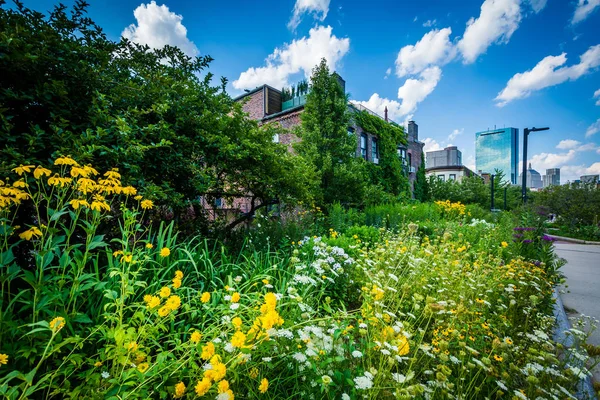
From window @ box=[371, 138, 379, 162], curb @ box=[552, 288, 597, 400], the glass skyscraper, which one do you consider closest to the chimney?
window @ box=[371, 138, 379, 162]

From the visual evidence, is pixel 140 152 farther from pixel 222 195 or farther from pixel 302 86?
pixel 302 86

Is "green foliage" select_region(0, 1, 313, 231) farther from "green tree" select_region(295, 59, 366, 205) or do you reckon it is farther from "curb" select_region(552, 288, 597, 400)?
"green tree" select_region(295, 59, 366, 205)

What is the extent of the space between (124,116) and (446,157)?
198ft

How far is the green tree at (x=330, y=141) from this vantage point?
1196 cm

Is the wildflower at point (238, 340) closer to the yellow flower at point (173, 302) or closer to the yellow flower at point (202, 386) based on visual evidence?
the yellow flower at point (202, 386)

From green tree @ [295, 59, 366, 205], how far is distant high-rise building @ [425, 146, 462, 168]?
4530cm

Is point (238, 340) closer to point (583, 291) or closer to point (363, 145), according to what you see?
point (583, 291)

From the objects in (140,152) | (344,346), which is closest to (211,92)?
(140,152)

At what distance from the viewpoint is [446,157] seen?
53.1 m

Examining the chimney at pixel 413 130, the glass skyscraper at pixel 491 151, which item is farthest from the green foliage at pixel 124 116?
the glass skyscraper at pixel 491 151

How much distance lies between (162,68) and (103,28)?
2.74ft

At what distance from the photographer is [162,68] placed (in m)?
4.20

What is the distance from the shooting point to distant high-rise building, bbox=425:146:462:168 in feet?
169

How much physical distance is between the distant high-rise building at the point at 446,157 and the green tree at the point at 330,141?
4530 cm
